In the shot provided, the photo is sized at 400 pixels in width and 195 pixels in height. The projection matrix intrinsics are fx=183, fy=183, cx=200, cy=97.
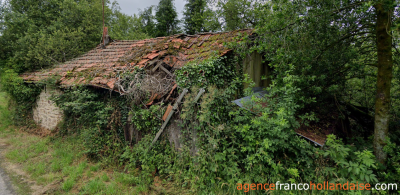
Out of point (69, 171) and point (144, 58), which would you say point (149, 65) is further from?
point (69, 171)

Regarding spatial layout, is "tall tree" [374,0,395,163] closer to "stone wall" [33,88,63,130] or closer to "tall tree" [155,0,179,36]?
"stone wall" [33,88,63,130]

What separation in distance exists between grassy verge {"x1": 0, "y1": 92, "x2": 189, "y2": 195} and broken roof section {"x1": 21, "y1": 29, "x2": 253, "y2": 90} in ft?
7.68

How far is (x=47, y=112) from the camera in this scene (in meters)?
8.45

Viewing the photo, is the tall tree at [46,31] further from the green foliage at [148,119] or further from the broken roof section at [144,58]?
the green foliage at [148,119]

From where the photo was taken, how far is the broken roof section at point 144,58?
19.4ft

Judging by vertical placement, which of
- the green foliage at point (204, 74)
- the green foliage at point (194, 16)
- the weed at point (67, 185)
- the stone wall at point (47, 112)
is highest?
the green foliage at point (194, 16)

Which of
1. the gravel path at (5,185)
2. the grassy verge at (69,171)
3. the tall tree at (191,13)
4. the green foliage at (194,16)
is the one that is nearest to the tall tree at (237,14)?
the green foliage at (194,16)

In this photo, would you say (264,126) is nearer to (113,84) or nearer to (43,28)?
(113,84)

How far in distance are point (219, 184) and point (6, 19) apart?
1498 centimetres

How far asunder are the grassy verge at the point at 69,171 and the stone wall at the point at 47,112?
0.82 meters

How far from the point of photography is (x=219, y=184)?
3.73 metres

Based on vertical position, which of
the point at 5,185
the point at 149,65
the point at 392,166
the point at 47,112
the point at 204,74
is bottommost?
the point at 5,185

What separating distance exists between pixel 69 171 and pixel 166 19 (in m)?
20.8

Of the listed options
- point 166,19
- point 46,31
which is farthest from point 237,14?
point 46,31
